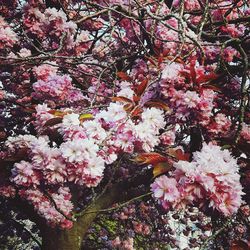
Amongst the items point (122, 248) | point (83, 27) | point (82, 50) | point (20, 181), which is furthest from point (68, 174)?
point (122, 248)

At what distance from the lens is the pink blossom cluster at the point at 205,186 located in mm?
1572

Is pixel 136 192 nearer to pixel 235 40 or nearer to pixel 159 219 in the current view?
pixel 235 40

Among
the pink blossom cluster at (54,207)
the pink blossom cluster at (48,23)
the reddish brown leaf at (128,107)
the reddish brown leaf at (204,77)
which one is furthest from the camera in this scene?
the pink blossom cluster at (48,23)

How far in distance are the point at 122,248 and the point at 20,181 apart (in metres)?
4.29

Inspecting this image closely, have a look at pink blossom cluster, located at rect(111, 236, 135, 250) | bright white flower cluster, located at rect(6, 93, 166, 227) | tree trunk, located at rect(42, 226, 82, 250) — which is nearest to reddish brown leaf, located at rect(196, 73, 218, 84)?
bright white flower cluster, located at rect(6, 93, 166, 227)

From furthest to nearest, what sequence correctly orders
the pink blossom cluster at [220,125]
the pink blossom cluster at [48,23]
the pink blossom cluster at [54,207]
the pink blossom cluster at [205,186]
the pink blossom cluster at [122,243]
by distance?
the pink blossom cluster at [122,243], the pink blossom cluster at [48,23], the pink blossom cluster at [54,207], the pink blossom cluster at [220,125], the pink blossom cluster at [205,186]

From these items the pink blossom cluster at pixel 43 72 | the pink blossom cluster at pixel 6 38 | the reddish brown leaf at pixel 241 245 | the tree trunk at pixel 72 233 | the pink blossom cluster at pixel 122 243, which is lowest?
the reddish brown leaf at pixel 241 245

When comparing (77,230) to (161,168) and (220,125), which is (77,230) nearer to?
(220,125)

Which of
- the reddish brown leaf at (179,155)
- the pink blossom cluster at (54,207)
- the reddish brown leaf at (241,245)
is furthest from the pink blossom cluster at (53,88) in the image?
the reddish brown leaf at (241,245)

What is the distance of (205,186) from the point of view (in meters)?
1.56

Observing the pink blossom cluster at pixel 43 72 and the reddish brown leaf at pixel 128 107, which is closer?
the reddish brown leaf at pixel 128 107

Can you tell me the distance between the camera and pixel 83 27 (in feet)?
16.0

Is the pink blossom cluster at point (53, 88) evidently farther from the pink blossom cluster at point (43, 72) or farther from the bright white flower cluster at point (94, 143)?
the bright white flower cluster at point (94, 143)

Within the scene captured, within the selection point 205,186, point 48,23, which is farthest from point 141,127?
point 48,23
